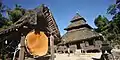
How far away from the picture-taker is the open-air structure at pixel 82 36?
97.5ft

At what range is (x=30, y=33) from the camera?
10156 mm

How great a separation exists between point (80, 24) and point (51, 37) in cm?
2601

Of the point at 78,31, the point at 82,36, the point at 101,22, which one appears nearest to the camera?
the point at 82,36

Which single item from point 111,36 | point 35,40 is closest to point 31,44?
point 35,40

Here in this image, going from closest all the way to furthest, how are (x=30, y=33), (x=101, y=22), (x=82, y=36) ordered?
(x=30, y=33) → (x=82, y=36) → (x=101, y=22)

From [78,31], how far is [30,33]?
26.7 m

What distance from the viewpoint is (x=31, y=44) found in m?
10.1

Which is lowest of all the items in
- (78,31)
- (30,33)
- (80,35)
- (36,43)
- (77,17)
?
(36,43)

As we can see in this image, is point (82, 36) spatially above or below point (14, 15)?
below

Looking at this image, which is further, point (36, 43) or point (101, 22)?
point (101, 22)

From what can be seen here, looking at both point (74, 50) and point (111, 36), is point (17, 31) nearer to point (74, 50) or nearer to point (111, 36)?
point (74, 50)

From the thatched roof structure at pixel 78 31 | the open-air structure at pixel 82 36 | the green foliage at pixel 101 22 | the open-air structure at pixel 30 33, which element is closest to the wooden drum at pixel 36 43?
→ the open-air structure at pixel 30 33

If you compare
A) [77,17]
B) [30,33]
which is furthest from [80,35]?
[30,33]

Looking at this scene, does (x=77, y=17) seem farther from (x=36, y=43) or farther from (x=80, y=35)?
(x=36, y=43)
